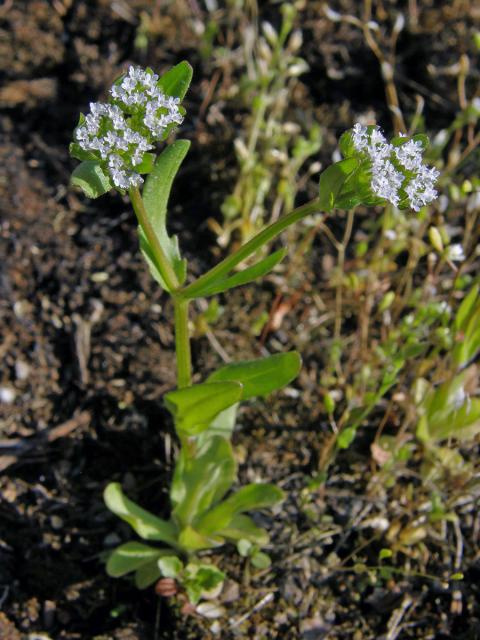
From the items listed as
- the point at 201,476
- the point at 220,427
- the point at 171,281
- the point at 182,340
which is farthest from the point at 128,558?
the point at 171,281

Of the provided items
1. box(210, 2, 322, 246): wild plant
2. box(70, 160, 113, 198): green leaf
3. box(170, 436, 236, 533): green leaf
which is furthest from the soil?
box(70, 160, 113, 198): green leaf

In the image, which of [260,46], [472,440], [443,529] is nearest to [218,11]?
[260,46]

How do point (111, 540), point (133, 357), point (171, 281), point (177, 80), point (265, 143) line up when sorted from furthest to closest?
point (265, 143) < point (133, 357) < point (111, 540) < point (171, 281) < point (177, 80)

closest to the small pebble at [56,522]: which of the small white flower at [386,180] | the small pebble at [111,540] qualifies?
the small pebble at [111,540]

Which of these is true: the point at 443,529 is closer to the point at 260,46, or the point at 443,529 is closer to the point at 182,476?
the point at 182,476

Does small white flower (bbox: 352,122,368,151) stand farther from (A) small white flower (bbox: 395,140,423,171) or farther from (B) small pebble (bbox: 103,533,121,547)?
(B) small pebble (bbox: 103,533,121,547)

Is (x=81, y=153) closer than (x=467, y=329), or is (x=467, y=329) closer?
(x=81, y=153)

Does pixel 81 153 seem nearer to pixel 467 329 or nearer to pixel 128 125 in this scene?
pixel 128 125
